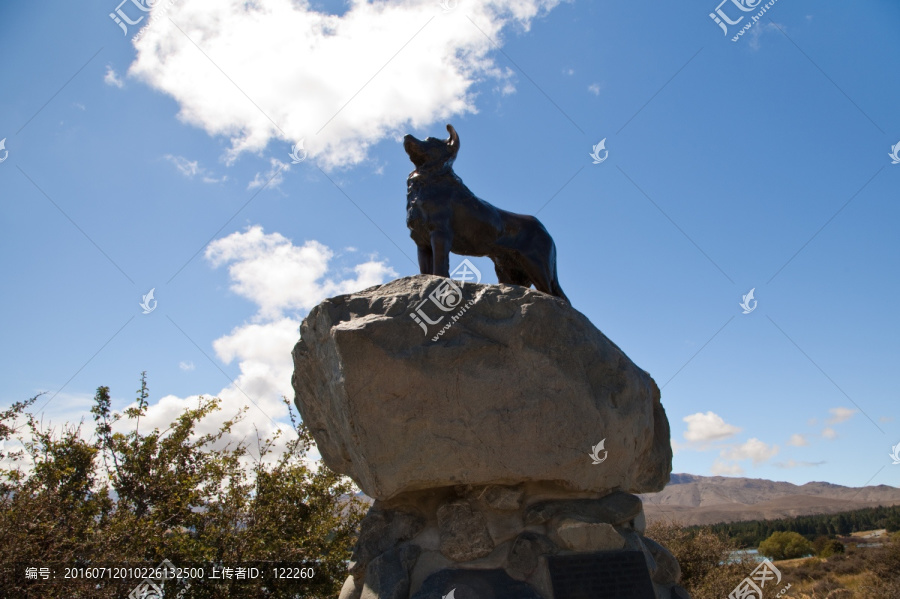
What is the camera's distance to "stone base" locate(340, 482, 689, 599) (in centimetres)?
359

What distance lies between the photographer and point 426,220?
4.55 meters

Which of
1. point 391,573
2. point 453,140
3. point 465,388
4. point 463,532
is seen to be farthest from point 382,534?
point 453,140

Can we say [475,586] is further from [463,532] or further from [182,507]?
[182,507]

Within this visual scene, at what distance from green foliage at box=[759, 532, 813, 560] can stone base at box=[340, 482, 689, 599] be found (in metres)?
24.6

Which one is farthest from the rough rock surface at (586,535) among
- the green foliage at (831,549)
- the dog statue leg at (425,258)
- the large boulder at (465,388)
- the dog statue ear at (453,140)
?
the green foliage at (831,549)

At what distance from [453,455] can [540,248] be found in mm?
2036

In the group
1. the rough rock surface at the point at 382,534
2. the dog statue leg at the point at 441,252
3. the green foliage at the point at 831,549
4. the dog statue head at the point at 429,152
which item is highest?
the dog statue head at the point at 429,152

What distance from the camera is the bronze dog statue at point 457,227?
179 inches

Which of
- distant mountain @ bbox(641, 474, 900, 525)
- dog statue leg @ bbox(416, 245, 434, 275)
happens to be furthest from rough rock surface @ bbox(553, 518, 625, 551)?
distant mountain @ bbox(641, 474, 900, 525)

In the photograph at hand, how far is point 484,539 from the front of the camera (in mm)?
3684

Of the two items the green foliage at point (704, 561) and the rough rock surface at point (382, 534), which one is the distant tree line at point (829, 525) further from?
the rough rock surface at point (382, 534)

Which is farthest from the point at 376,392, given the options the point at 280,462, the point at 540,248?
the point at 280,462

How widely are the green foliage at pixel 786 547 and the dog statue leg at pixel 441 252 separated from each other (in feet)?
83.6

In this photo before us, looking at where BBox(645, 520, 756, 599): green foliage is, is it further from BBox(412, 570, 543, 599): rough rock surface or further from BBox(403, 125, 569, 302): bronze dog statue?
BBox(412, 570, 543, 599): rough rock surface
